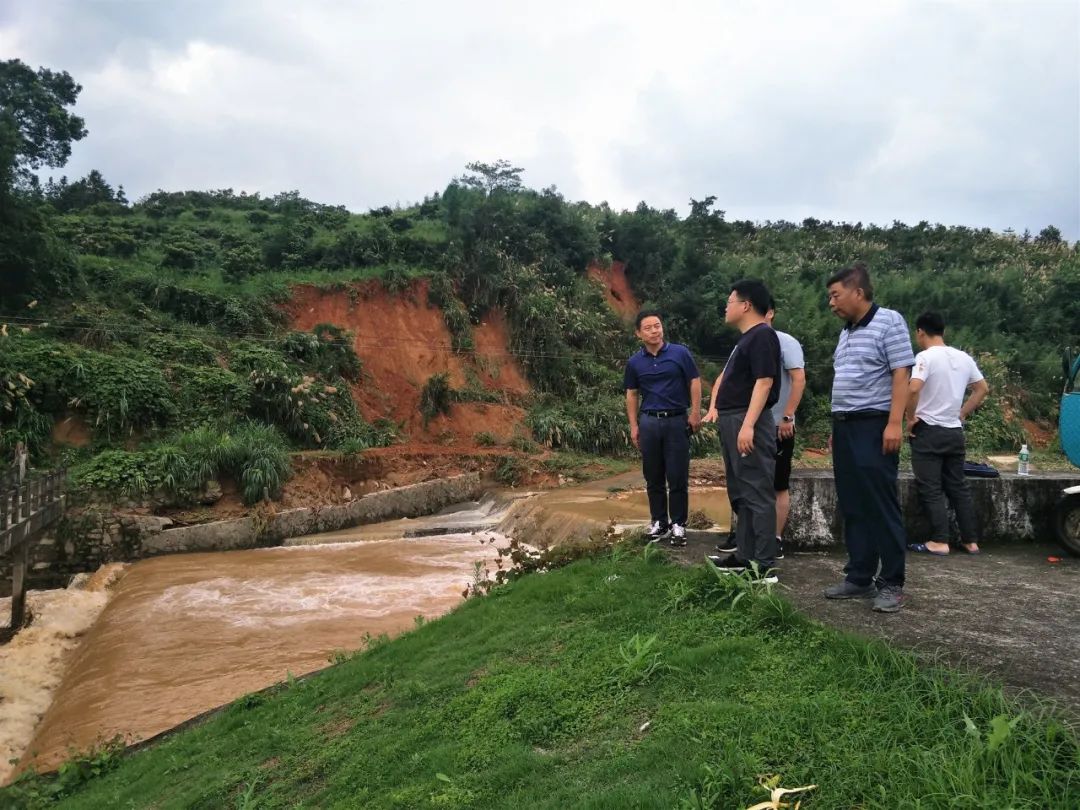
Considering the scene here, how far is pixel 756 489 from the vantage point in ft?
14.1

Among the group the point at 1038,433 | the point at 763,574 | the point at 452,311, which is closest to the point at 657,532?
the point at 763,574

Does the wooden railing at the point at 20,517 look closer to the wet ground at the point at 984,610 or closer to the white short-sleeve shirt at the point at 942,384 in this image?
the wet ground at the point at 984,610

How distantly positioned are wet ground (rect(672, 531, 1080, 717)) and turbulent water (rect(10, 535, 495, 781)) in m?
3.48

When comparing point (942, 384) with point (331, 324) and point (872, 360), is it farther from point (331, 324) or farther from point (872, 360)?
point (331, 324)

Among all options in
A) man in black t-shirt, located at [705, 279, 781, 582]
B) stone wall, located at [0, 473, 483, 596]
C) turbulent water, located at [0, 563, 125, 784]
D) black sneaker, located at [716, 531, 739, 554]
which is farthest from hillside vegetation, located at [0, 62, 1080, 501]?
man in black t-shirt, located at [705, 279, 781, 582]

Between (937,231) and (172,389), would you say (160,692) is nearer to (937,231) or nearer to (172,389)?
(172,389)

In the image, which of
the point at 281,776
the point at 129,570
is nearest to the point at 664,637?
the point at 281,776

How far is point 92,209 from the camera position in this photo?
92.8ft

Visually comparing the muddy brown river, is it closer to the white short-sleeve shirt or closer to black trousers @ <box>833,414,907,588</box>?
black trousers @ <box>833,414,907,588</box>

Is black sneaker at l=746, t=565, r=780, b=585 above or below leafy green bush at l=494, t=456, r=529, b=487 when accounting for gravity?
above

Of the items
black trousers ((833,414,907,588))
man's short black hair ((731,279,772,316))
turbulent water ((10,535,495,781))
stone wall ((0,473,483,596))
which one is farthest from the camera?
stone wall ((0,473,483,596))

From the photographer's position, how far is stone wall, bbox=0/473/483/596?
12031mm

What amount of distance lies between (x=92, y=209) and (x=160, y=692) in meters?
27.6

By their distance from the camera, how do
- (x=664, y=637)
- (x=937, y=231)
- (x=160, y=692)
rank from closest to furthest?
(x=664, y=637) → (x=160, y=692) → (x=937, y=231)
